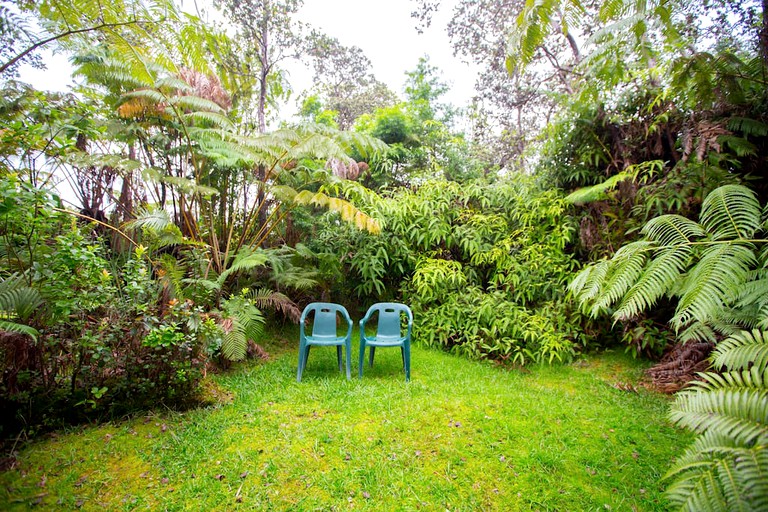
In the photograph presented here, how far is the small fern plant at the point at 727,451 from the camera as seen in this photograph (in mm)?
708

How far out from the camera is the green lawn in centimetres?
174

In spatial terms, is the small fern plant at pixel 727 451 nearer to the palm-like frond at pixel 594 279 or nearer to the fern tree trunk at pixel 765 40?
the palm-like frond at pixel 594 279

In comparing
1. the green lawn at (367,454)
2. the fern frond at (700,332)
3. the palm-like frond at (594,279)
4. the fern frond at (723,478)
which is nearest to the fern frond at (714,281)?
the palm-like frond at (594,279)

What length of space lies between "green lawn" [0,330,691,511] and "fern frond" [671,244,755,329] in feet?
3.60

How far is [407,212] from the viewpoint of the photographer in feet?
16.4

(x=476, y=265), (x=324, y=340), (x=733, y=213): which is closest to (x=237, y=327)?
(x=324, y=340)

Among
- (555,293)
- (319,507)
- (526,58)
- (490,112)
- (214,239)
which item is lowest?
(319,507)

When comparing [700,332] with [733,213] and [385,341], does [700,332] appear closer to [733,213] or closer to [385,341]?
[733,213]

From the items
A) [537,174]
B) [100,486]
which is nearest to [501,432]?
[100,486]

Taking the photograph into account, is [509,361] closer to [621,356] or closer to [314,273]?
[621,356]

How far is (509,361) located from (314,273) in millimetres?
2483

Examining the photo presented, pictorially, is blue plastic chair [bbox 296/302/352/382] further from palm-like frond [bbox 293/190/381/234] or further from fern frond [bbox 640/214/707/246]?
fern frond [bbox 640/214/707/246]

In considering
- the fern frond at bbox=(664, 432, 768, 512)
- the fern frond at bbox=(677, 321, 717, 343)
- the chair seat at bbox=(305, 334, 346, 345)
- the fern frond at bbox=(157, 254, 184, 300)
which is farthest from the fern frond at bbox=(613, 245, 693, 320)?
the fern frond at bbox=(157, 254, 184, 300)

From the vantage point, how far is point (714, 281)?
136 centimetres
